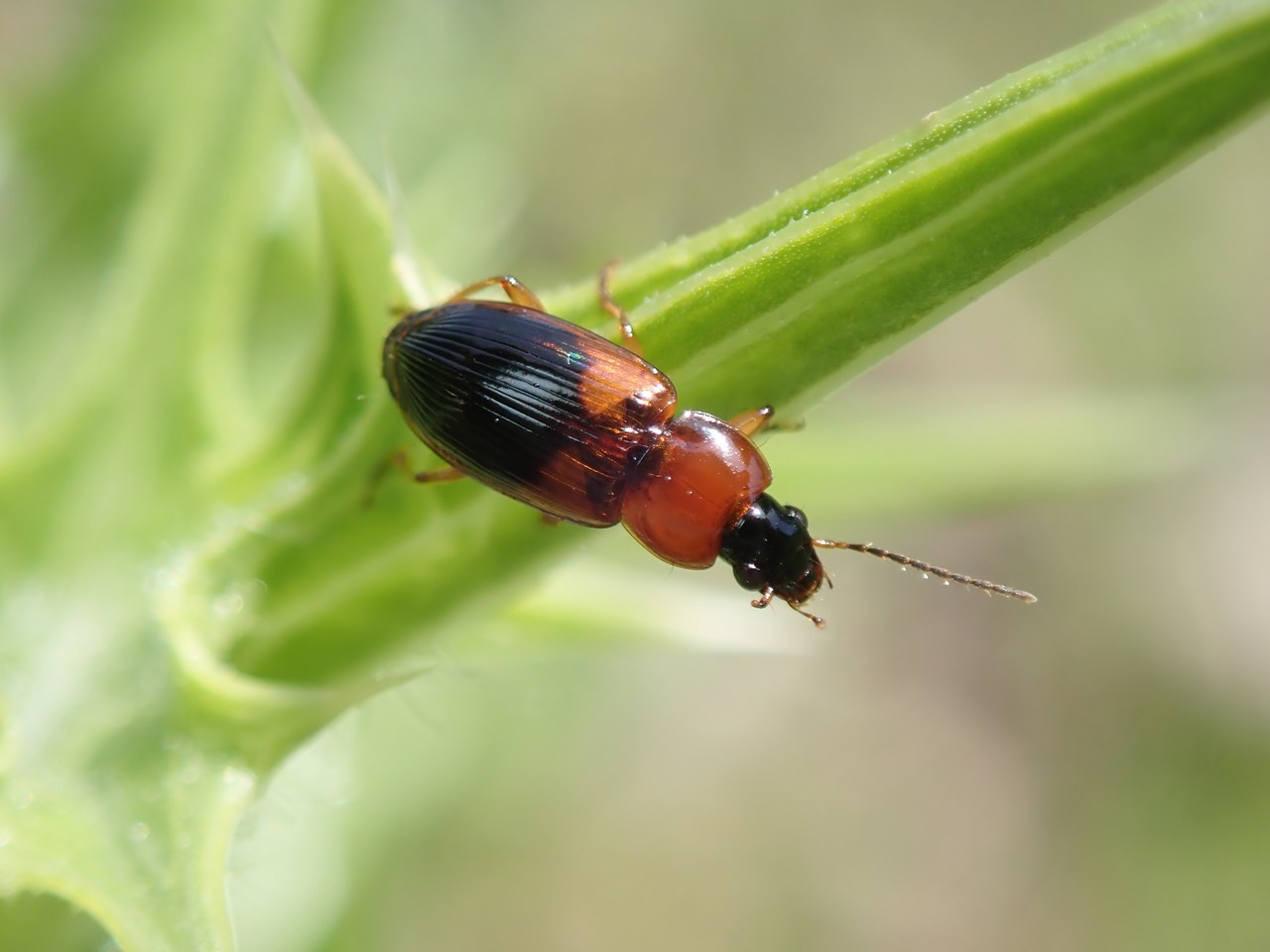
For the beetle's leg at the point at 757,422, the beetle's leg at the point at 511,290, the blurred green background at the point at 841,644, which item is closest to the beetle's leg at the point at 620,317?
the beetle's leg at the point at 757,422

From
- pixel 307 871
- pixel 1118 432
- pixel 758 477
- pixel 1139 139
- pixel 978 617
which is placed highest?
pixel 1139 139

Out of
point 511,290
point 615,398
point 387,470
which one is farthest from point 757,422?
point 511,290

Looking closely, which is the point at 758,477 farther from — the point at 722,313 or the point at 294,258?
the point at 294,258

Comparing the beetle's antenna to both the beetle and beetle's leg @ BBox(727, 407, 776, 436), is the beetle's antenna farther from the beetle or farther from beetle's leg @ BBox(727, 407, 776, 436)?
beetle's leg @ BBox(727, 407, 776, 436)

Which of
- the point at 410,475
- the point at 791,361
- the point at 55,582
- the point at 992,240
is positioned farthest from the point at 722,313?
the point at 55,582

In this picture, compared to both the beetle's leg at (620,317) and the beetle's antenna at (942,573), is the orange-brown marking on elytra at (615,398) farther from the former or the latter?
the beetle's leg at (620,317)

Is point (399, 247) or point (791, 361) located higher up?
point (399, 247)
